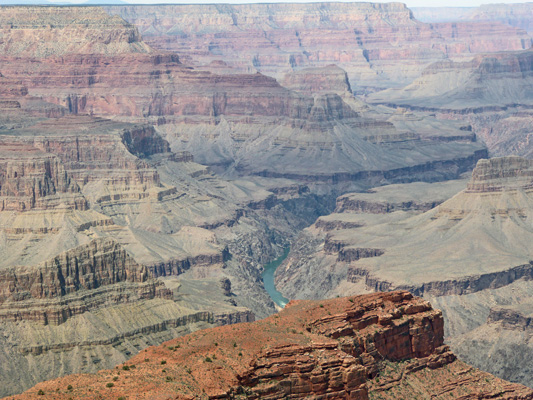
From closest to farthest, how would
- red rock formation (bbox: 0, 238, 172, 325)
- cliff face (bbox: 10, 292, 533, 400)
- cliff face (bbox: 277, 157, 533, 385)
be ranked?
cliff face (bbox: 10, 292, 533, 400) < red rock formation (bbox: 0, 238, 172, 325) < cliff face (bbox: 277, 157, 533, 385)

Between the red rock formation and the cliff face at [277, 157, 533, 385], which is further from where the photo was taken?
the cliff face at [277, 157, 533, 385]

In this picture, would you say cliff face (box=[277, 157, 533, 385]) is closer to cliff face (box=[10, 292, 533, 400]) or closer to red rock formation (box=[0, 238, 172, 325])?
red rock formation (box=[0, 238, 172, 325])

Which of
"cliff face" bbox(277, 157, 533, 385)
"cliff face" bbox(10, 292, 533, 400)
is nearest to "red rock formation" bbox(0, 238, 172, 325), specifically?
"cliff face" bbox(277, 157, 533, 385)

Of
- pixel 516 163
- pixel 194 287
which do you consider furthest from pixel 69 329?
pixel 516 163

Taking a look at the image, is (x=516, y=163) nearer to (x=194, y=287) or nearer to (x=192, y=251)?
(x=192, y=251)

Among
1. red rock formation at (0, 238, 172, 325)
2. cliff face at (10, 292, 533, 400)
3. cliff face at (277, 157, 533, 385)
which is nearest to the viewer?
cliff face at (10, 292, 533, 400)

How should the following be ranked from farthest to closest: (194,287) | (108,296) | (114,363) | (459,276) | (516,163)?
(516,163)
(459,276)
(194,287)
(108,296)
(114,363)

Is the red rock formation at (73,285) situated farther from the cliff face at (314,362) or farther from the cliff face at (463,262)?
the cliff face at (314,362)

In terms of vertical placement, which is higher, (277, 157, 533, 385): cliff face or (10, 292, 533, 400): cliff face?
(10, 292, 533, 400): cliff face

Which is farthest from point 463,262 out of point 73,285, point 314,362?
point 314,362
